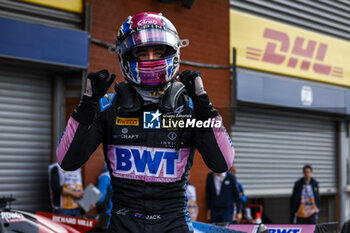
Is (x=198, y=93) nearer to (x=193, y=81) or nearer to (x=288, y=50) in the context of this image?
(x=193, y=81)

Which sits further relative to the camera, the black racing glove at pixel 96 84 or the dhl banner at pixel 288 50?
the dhl banner at pixel 288 50

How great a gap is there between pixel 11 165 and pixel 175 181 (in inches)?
226

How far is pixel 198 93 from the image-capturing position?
7.45 feet

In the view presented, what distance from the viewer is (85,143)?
7.55 feet

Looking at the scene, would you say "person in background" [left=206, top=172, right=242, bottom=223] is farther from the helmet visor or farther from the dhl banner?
the helmet visor

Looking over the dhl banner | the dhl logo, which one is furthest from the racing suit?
the dhl logo

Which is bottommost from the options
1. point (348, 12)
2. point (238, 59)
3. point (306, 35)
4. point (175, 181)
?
point (175, 181)

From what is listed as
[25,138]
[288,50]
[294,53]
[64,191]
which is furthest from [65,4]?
[294,53]

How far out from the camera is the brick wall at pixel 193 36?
821 cm

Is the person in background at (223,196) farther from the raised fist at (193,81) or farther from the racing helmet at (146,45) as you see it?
the raised fist at (193,81)

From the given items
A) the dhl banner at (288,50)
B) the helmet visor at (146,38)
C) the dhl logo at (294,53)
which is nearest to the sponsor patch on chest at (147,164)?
the helmet visor at (146,38)

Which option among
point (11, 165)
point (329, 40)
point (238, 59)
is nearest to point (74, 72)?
point (11, 165)

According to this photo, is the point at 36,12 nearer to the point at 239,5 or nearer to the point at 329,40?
the point at 239,5

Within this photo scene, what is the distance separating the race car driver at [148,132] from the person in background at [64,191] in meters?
4.94
